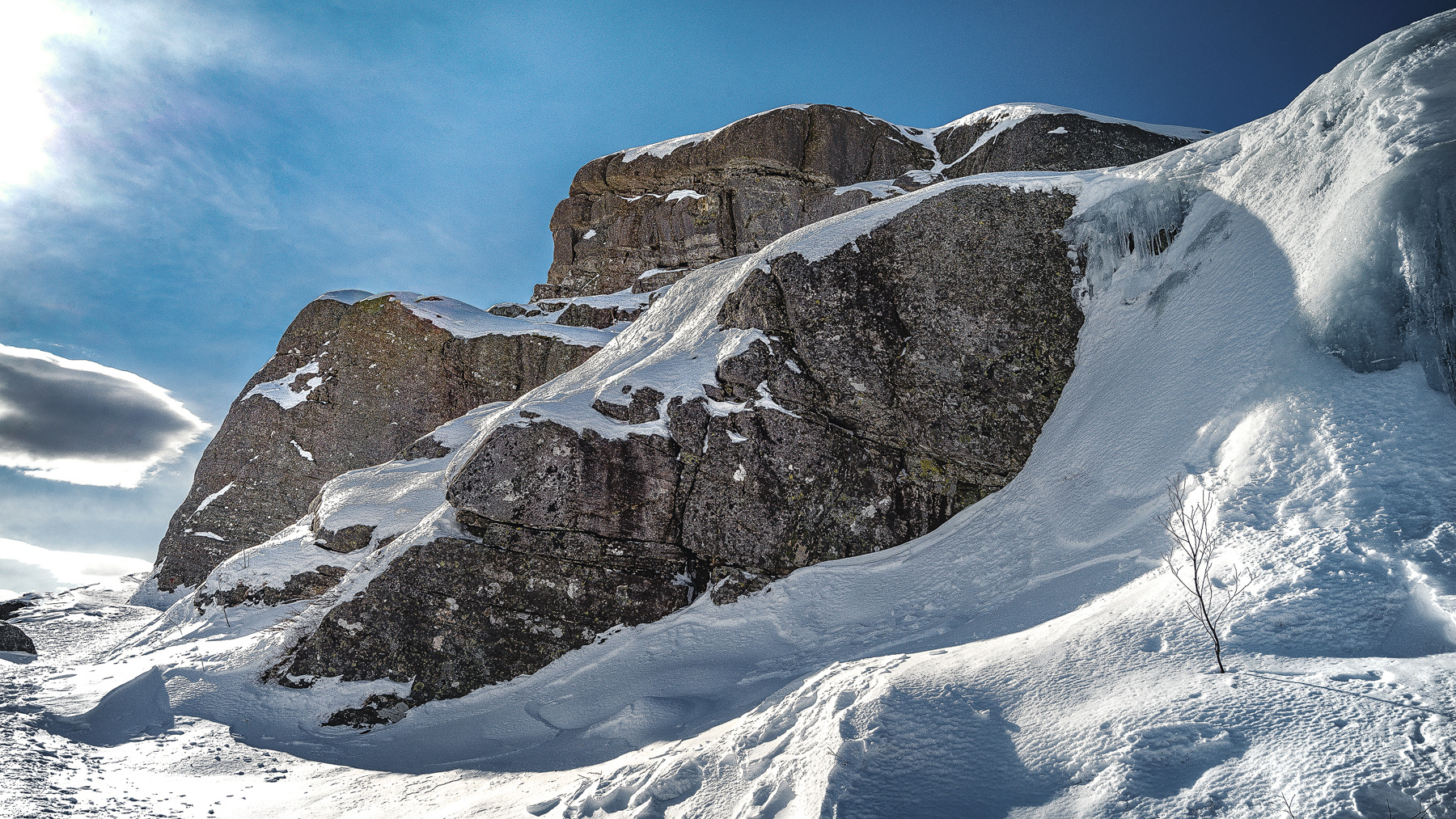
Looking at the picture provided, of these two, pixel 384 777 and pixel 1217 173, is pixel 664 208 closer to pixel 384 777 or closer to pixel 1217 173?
pixel 1217 173

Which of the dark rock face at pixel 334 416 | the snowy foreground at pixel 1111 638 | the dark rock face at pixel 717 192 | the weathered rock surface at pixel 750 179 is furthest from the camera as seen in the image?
the dark rock face at pixel 717 192

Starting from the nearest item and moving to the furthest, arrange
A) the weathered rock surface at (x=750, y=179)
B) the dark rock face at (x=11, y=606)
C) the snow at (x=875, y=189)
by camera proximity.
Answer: the dark rock face at (x=11, y=606), the weathered rock surface at (x=750, y=179), the snow at (x=875, y=189)

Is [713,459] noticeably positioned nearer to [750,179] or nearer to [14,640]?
[14,640]

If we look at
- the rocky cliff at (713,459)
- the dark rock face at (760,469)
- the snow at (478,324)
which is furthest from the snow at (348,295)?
the dark rock face at (760,469)

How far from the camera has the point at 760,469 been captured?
29.1 feet

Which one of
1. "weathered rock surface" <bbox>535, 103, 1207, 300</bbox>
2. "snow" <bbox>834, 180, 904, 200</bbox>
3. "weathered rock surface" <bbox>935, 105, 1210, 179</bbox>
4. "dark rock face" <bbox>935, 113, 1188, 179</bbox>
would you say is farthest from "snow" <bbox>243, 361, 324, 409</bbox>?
"weathered rock surface" <bbox>935, 105, 1210, 179</bbox>

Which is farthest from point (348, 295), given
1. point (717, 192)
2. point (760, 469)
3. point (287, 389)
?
point (760, 469)

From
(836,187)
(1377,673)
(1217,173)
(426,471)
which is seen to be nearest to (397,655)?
(426,471)

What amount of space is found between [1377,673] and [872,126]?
2805 cm

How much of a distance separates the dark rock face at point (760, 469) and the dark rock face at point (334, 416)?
10.5 metres

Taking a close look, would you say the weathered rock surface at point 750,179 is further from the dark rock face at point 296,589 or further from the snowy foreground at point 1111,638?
the dark rock face at point 296,589

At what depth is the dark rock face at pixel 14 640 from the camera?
1250 centimetres

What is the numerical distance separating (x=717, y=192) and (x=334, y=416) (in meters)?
18.1

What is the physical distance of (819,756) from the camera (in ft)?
12.9
